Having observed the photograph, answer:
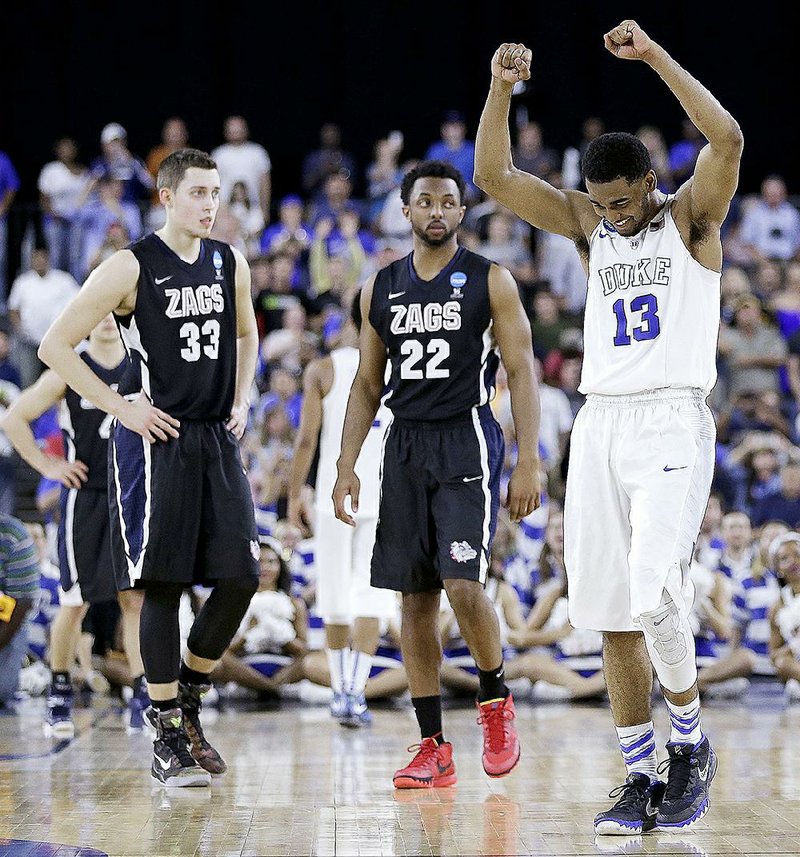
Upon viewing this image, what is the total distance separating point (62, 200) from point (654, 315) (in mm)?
11799

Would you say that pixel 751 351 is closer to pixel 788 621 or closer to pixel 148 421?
pixel 788 621

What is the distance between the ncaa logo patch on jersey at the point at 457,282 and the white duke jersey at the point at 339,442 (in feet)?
7.36

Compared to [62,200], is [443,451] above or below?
below

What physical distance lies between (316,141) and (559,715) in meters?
11.1

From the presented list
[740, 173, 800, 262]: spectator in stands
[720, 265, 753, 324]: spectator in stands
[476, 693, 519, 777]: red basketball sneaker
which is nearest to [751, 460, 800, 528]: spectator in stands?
[720, 265, 753, 324]: spectator in stands

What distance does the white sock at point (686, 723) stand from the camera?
4.54 m

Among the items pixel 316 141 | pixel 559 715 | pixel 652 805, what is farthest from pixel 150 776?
pixel 316 141

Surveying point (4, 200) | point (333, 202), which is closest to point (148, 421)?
point (333, 202)

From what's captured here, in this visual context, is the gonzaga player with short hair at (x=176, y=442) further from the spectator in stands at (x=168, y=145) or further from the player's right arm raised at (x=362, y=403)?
the spectator in stands at (x=168, y=145)

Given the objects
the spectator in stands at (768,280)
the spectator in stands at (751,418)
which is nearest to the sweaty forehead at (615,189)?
the spectator in stands at (751,418)

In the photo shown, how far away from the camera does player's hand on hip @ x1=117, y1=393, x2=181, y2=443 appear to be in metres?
5.50

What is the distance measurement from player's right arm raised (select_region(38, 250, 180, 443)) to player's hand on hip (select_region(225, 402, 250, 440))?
0.26 metres

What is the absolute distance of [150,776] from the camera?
5.76m

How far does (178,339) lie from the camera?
5621 mm
